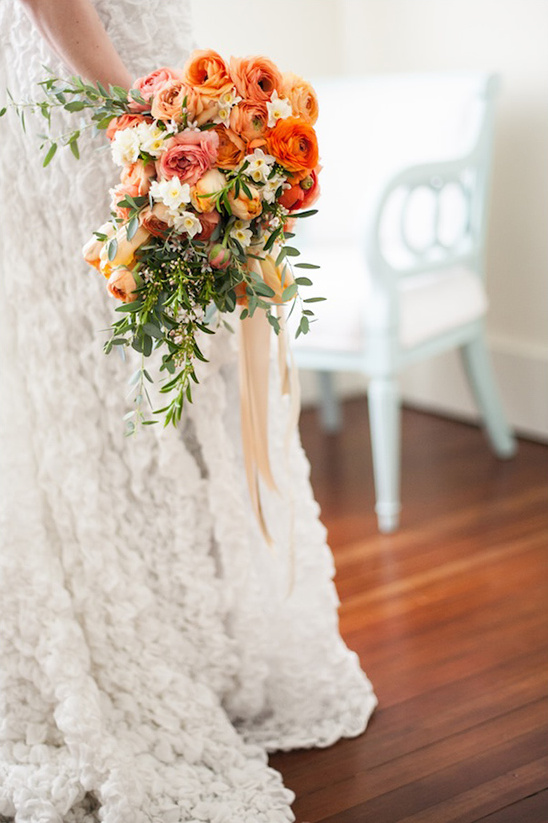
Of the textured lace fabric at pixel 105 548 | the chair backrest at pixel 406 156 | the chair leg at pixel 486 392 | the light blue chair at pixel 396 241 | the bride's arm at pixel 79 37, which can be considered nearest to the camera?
the bride's arm at pixel 79 37

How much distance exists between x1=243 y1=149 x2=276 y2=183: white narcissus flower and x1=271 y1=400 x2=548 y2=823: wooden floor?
0.90 meters

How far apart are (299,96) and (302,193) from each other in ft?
0.38

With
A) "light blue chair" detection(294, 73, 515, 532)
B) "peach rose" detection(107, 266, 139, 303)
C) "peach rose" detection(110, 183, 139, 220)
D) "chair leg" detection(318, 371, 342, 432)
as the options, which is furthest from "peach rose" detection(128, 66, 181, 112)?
"chair leg" detection(318, 371, 342, 432)

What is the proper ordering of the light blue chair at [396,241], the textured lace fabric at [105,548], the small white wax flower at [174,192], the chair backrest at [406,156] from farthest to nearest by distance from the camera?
the chair backrest at [406,156]
the light blue chair at [396,241]
the textured lace fabric at [105,548]
the small white wax flower at [174,192]

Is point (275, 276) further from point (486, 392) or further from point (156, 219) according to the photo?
point (486, 392)

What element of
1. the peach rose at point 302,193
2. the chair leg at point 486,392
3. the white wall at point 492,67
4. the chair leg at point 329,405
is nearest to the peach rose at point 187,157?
the peach rose at point 302,193

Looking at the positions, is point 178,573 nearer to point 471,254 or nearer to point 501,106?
point 471,254

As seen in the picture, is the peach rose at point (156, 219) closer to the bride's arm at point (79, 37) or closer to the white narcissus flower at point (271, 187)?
the white narcissus flower at point (271, 187)

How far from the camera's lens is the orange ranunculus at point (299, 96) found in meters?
1.25

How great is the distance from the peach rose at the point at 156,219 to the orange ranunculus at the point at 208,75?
0.15 m

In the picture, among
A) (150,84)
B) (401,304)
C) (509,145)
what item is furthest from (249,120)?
(509,145)

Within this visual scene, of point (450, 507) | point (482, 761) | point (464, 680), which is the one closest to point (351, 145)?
point (450, 507)

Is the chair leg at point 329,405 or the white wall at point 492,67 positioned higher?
the white wall at point 492,67

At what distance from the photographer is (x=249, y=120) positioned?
1221mm
